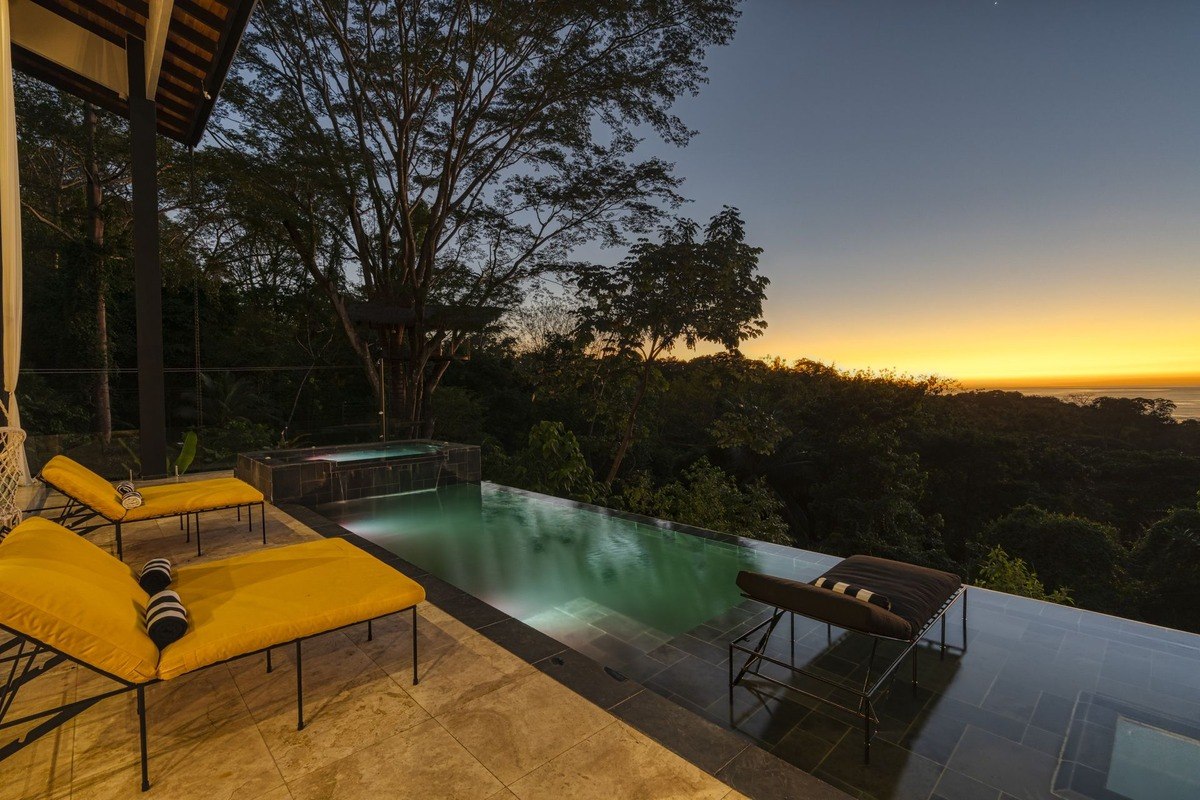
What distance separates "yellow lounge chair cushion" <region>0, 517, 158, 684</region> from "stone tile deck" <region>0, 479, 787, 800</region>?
40 centimetres

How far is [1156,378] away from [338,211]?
18922 millimetres

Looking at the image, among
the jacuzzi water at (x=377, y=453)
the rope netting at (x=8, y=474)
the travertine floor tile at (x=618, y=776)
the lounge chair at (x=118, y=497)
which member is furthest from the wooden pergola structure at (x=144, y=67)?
the travertine floor tile at (x=618, y=776)

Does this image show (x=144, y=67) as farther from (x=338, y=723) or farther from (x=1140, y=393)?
(x=1140, y=393)

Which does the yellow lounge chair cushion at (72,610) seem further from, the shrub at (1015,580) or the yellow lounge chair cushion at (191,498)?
the shrub at (1015,580)

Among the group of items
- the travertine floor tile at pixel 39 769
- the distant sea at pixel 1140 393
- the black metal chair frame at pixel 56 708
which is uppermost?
the distant sea at pixel 1140 393

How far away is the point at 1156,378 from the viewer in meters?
12.8

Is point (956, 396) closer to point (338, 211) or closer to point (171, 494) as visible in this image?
point (338, 211)

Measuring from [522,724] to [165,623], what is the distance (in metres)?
1.20

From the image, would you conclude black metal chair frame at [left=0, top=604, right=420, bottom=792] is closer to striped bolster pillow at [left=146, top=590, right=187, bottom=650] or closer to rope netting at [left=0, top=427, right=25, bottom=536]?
striped bolster pillow at [left=146, top=590, right=187, bottom=650]

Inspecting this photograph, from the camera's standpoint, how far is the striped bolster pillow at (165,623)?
5.50 feet

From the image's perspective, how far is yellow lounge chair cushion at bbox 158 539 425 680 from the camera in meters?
1.75

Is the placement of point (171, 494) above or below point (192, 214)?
below

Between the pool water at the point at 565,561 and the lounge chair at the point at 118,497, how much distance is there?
4.51 ft

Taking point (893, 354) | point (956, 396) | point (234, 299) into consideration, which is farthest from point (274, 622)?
point (956, 396)
